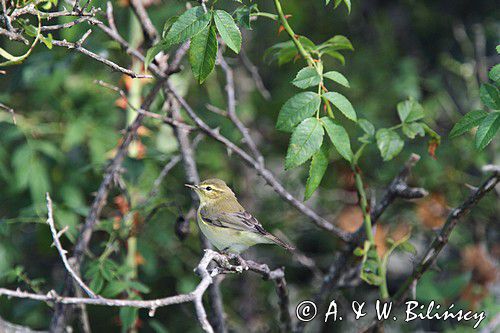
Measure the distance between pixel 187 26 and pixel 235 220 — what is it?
86 cm

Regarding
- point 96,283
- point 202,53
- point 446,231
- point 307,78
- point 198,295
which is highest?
point 202,53

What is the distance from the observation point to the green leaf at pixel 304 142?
2.03 meters

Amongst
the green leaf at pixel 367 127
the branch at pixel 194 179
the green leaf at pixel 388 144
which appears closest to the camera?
the green leaf at pixel 388 144

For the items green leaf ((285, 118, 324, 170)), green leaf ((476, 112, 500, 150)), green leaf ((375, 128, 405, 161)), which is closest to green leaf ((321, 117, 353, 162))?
green leaf ((285, 118, 324, 170))

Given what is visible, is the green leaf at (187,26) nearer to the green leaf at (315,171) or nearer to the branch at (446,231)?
the green leaf at (315,171)

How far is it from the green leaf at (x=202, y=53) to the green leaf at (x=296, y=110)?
29 centimetres

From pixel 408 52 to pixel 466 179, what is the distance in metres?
A: 1.46

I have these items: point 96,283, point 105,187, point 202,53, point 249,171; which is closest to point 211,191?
point 105,187

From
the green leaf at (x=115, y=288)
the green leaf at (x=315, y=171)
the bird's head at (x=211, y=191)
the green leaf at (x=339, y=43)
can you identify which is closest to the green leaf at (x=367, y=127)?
the green leaf at (x=339, y=43)

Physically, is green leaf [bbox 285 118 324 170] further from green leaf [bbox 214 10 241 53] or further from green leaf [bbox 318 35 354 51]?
green leaf [bbox 318 35 354 51]

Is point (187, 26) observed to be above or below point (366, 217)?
above

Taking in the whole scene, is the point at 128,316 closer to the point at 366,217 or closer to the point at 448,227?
the point at 366,217

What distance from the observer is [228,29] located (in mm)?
1988

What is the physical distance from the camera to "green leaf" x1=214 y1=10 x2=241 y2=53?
6.48 feet
